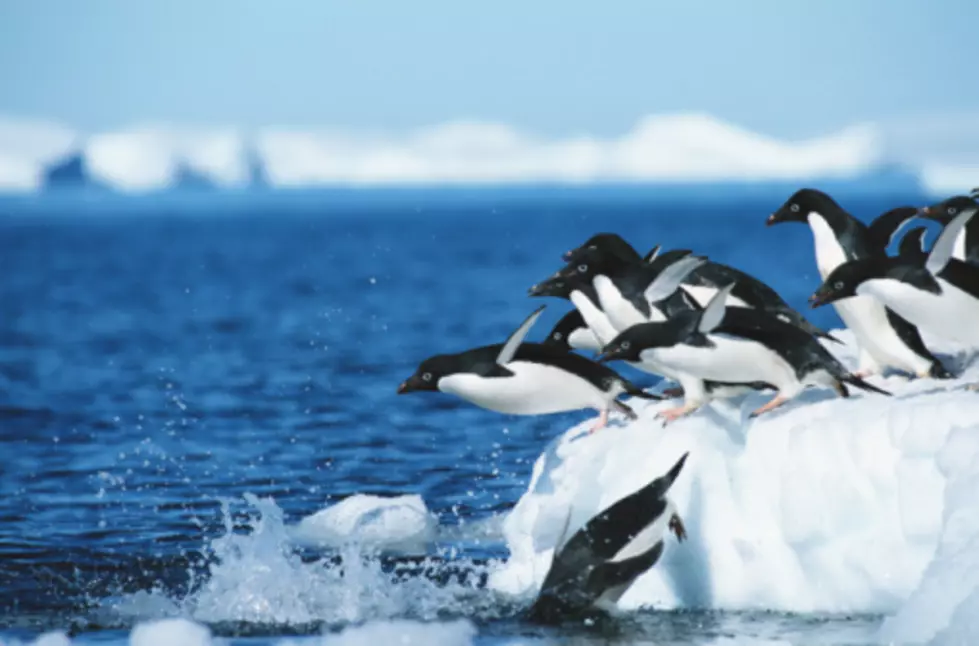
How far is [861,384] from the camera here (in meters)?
9.41

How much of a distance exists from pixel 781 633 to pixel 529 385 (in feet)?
7.60

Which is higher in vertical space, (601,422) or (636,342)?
(636,342)

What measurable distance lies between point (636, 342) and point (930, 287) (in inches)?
68.7

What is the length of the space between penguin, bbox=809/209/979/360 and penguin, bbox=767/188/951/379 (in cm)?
30

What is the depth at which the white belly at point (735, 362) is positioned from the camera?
9.30 m

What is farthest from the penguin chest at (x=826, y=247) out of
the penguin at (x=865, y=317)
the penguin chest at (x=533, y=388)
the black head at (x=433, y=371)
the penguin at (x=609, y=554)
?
the black head at (x=433, y=371)

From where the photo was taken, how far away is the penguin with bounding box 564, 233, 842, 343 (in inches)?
419

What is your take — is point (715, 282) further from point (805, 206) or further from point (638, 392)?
point (638, 392)

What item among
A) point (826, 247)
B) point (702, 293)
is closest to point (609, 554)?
point (702, 293)

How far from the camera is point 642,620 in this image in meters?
9.23

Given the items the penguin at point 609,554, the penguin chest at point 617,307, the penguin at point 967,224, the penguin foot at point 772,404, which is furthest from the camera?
the penguin at point 967,224

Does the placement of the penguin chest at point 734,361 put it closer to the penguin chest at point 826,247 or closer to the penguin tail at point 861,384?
the penguin tail at point 861,384

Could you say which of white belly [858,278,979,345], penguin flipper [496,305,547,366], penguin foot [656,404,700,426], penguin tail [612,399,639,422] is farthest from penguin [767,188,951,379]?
penguin flipper [496,305,547,366]

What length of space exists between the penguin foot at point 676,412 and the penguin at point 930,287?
3.26 feet
